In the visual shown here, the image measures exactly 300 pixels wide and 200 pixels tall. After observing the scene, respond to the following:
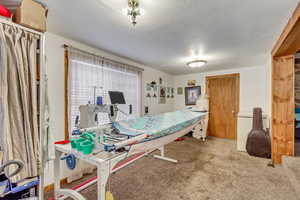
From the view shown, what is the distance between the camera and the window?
7.43 ft

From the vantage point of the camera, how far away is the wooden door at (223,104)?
4336 mm

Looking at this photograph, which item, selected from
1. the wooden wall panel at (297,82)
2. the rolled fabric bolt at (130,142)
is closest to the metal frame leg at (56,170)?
the rolled fabric bolt at (130,142)

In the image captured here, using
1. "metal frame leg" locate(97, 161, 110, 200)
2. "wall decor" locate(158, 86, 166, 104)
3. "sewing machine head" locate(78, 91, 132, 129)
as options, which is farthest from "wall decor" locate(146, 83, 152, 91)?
"metal frame leg" locate(97, 161, 110, 200)

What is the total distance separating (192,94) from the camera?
502cm

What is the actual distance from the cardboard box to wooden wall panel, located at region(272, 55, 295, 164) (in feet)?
11.5

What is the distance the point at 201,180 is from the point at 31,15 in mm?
2850

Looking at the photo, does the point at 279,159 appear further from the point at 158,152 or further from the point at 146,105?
the point at 146,105

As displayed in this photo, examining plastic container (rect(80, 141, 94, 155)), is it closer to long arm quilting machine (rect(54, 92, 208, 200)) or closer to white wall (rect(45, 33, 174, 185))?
long arm quilting machine (rect(54, 92, 208, 200))

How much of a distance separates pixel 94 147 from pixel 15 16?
1.33m

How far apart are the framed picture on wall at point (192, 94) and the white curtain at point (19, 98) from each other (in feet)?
14.9

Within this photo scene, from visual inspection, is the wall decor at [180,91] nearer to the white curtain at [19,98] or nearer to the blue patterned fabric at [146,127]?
the blue patterned fabric at [146,127]

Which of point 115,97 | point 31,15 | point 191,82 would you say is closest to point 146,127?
point 115,97

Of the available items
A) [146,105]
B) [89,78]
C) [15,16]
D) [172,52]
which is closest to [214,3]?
[172,52]

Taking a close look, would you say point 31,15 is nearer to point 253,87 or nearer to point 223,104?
point 223,104
